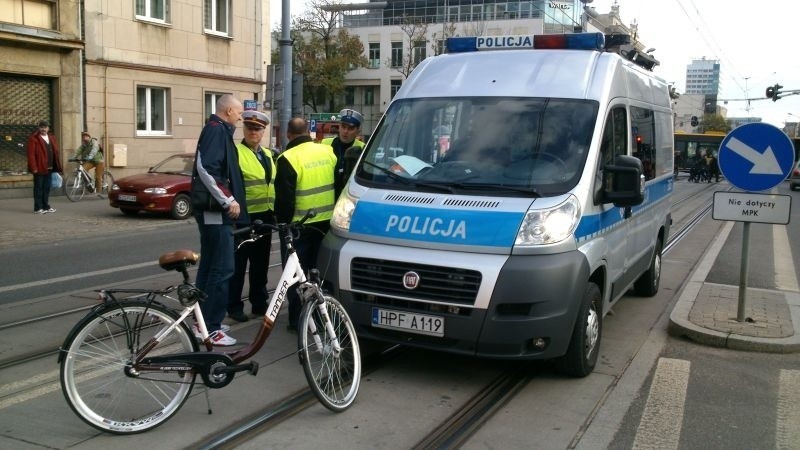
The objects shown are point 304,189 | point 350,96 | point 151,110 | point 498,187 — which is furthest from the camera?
point 350,96

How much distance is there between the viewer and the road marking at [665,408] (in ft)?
14.8

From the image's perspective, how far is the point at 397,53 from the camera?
70938 mm

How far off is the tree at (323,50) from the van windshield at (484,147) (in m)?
60.2

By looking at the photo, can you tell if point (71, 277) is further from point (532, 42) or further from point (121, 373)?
point (532, 42)

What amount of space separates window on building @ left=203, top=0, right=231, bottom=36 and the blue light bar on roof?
66.2ft

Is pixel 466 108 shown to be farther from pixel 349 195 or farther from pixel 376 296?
pixel 376 296

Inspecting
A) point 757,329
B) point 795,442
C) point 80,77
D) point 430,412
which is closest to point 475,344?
point 430,412

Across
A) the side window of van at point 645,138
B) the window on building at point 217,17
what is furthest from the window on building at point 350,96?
the side window of van at point 645,138

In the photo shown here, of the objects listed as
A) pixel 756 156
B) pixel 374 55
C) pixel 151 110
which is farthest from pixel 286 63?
pixel 374 55

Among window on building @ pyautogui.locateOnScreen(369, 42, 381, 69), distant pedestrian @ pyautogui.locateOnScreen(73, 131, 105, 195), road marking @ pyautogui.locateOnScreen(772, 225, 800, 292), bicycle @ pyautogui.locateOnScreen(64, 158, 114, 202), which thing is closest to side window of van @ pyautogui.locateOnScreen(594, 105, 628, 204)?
road marking @ pyautogui.locateOnScreen(772, 225, 800, 292)

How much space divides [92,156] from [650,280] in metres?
16.0

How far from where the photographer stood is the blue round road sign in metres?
7.00

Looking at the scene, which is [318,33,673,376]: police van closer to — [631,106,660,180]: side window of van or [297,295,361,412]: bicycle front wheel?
[631,106,660,180]: side window of van

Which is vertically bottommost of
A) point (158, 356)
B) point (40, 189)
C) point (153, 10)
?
point (158, 356)
